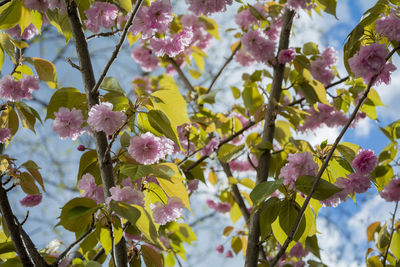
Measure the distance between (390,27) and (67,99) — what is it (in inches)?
31.8

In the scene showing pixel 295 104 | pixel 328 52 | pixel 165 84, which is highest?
pixel 165 84

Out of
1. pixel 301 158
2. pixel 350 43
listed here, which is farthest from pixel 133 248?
pixel 350 43

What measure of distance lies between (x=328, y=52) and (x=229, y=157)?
793 millimetres

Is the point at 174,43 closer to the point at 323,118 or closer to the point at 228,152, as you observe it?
the point at 228,152

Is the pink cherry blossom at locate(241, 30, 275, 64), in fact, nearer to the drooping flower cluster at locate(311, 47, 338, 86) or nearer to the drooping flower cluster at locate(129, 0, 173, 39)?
the drooping flower cluster at locate(311, 47, 338, 86)

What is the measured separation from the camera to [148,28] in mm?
1114

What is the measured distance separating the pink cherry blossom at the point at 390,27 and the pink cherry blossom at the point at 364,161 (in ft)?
0.95

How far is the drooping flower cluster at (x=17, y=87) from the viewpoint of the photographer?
3.98 ft

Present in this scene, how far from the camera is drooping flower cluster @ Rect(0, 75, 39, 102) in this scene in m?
1.21

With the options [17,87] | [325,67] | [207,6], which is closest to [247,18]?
[325,67]

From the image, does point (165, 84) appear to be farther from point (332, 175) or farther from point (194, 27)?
point (332, 175)

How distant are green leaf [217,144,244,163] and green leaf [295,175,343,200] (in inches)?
18.0

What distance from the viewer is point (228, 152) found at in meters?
1.30

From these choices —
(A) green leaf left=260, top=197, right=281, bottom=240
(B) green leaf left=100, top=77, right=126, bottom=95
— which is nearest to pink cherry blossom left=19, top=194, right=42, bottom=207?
(B) green leaf left=100, top=77, right=126, bottom=95
